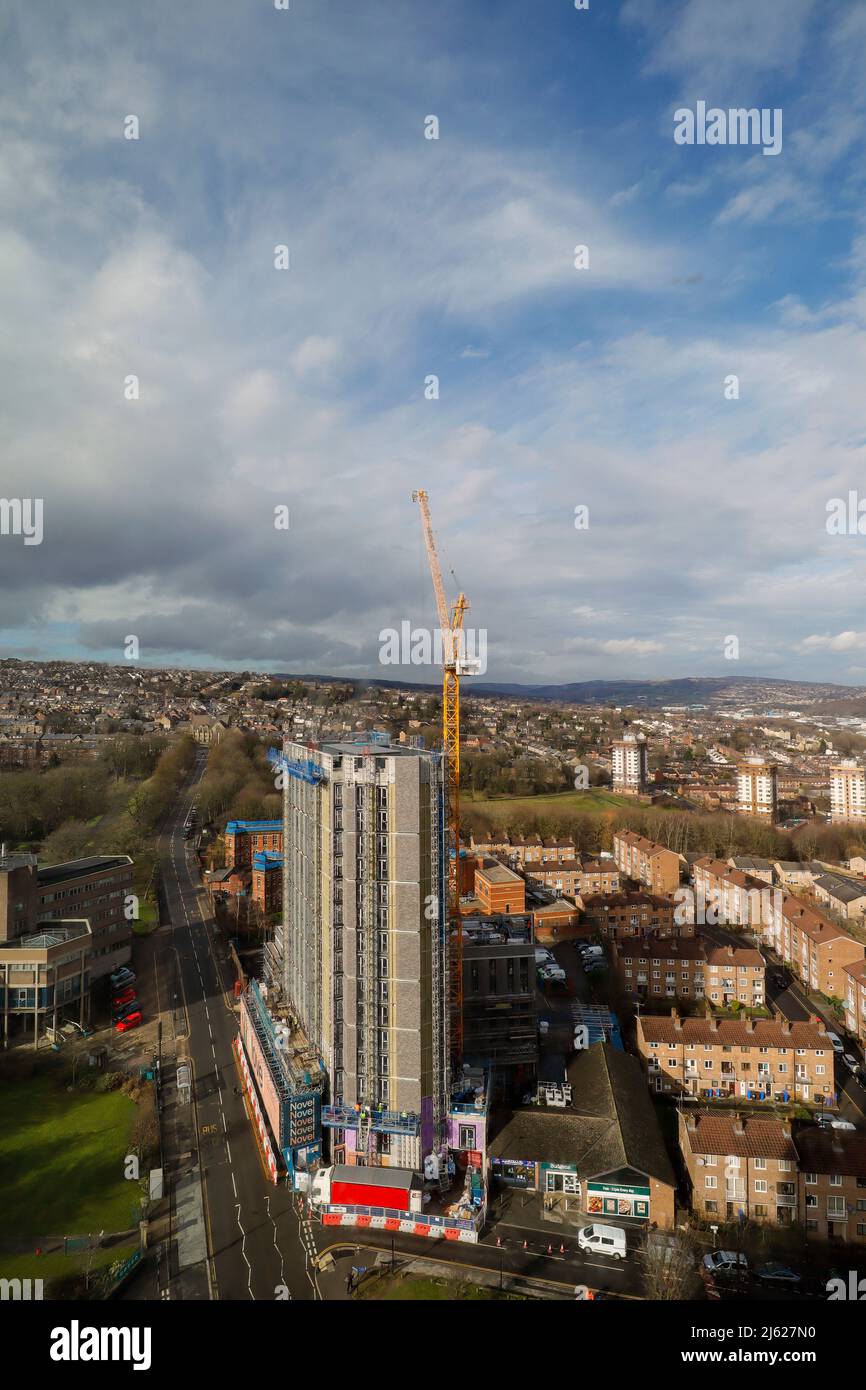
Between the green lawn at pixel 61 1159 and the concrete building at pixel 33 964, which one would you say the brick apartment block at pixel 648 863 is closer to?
the concrete building at pixel 33 964

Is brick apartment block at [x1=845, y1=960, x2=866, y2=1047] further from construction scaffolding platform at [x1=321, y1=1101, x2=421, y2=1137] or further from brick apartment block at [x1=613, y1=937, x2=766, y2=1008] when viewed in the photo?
construction scaffolding platform at [x1=321, y1=1101, x2=421, y2=1137]

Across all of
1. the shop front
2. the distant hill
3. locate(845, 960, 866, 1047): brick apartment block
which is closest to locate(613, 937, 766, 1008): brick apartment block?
locate(845, 960, 866, 1047): brick apartment block

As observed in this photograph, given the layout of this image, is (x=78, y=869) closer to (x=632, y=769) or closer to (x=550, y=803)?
(x=550, y=803)

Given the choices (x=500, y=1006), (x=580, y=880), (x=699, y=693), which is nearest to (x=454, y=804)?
(x=500, y=1006)

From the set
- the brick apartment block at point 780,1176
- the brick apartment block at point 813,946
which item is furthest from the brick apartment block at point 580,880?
the brick apartment block at point 780,1176

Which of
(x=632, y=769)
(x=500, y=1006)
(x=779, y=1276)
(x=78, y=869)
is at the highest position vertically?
(x=632, y=769)
